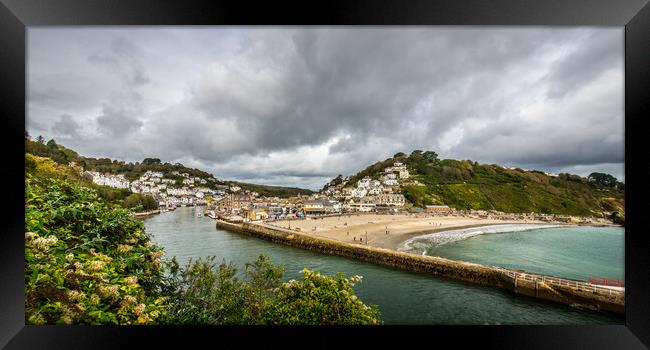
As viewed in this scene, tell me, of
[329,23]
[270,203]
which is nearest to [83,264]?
[329,23]

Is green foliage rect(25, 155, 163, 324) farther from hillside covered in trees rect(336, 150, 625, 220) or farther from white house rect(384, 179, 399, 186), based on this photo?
white house rect(384, 179, 399, 186)

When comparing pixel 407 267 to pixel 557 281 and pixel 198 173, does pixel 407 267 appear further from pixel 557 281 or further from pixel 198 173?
pixel 198 173

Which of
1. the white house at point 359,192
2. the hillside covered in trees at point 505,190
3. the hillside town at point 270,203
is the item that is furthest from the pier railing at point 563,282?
the white house at point 359,192

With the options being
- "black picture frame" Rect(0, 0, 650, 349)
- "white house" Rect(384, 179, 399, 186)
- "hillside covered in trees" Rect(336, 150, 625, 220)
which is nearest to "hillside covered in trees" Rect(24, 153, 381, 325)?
"black picture frame" Rect(0, 0, 650, 349)

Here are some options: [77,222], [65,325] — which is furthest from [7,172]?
[65,325]

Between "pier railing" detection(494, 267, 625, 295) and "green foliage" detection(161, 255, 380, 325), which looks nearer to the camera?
"green foliage" detection(161, 255, 380, 325)

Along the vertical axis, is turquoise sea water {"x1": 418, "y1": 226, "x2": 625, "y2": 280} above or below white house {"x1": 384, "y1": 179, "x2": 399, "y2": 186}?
below
